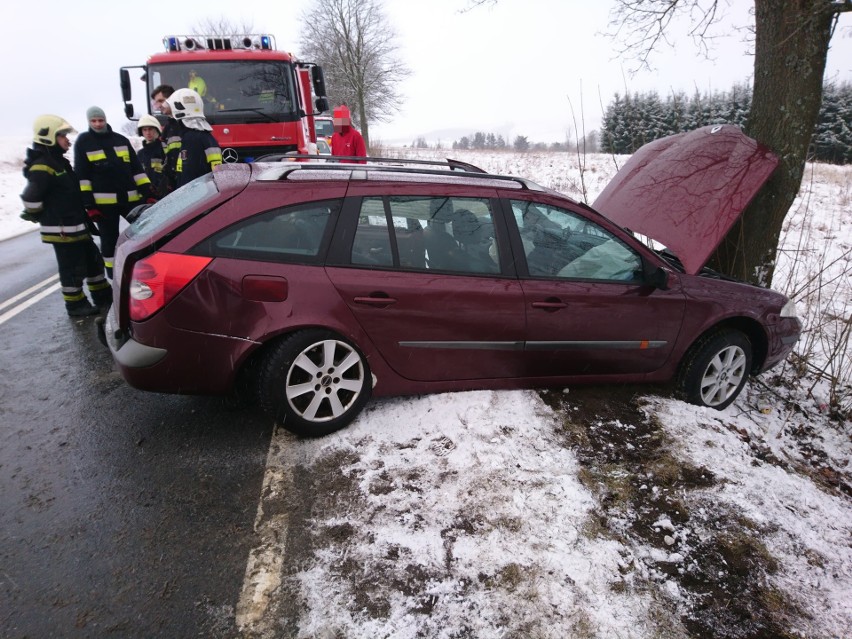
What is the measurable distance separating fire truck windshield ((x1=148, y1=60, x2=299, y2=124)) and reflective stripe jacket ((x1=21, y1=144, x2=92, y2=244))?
2.68m

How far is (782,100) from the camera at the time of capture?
4484 millimetres

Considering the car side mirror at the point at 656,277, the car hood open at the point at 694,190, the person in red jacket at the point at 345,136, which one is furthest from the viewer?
the person in red jacket at the point at 345,136

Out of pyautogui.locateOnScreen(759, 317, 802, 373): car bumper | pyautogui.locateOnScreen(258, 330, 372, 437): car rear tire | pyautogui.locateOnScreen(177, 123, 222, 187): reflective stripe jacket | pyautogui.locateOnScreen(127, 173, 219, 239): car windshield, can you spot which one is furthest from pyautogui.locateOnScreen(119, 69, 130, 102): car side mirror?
pyautogui.locateOnScreen(759, 317, 802, 373): car bumper

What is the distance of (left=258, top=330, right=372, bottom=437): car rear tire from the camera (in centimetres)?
291

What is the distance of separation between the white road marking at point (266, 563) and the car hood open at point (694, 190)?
322cm

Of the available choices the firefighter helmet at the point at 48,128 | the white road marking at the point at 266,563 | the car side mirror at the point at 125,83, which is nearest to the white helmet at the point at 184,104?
the firefighter helmet at the point at 48,128

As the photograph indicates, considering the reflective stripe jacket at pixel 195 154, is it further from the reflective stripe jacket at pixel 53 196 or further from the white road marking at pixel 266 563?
the white road marking at pixel 266 563

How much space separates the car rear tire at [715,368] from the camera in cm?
382

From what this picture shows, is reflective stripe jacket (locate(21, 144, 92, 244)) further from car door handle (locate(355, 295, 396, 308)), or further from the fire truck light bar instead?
car door handle (locate(355, 295, 396, 308))

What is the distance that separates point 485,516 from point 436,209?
188 centimetres

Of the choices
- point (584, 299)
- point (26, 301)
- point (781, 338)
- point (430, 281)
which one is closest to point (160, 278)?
point (430, 281)

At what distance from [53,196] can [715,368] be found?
6291 millimetres

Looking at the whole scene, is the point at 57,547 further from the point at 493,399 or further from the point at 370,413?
the point at 493,399

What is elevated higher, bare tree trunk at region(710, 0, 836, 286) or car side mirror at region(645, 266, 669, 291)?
bare tree trunk at region(710, 0, 836, 286)
